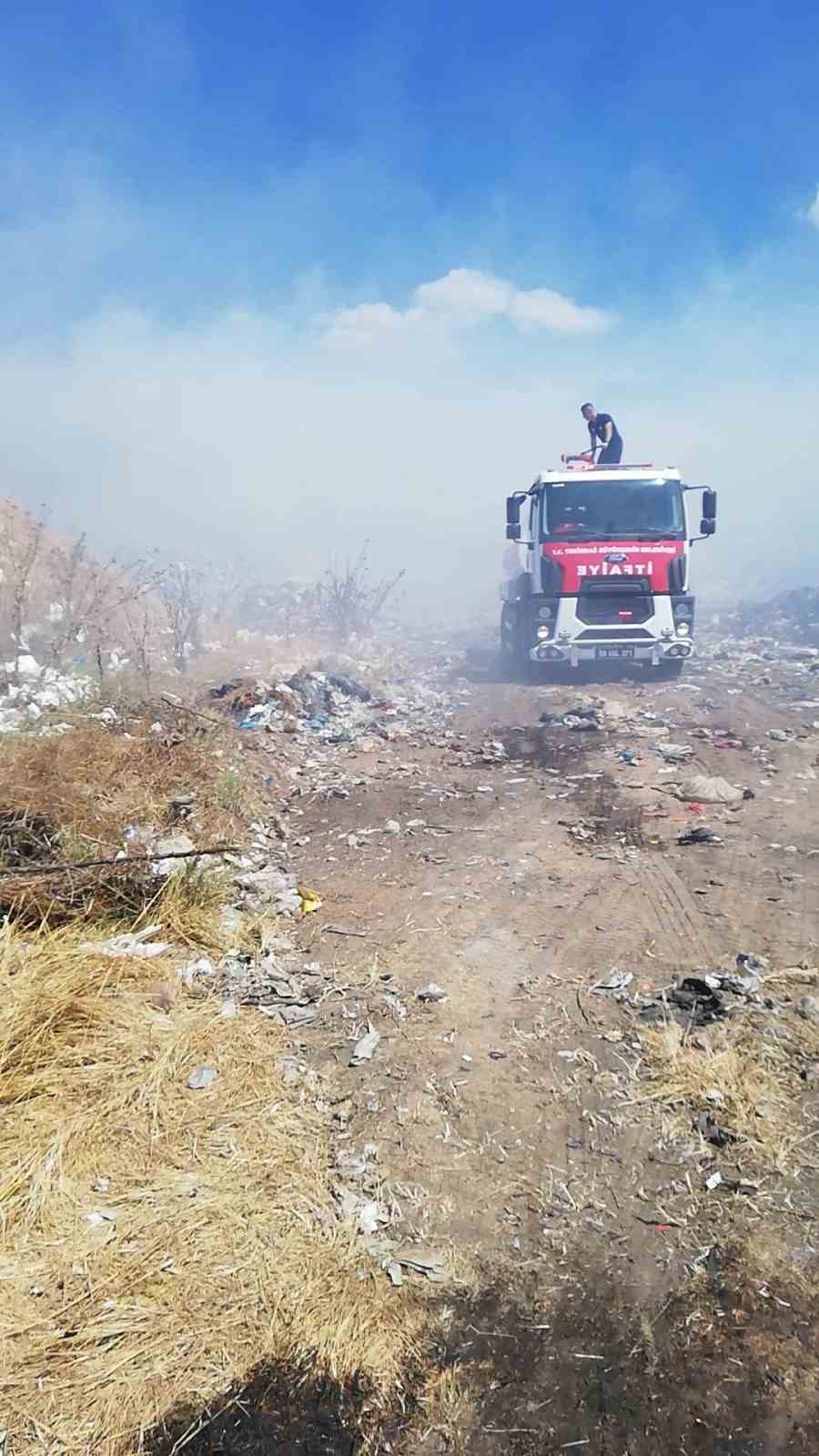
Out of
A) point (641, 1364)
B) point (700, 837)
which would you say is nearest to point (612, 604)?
point (700, 837)

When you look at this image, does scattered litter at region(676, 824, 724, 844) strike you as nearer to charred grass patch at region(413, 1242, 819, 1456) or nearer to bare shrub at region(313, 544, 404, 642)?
charred grass patch at region(413, 1242, 819, 1456)

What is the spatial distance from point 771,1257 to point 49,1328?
2.09m

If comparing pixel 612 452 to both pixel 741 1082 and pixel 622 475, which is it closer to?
pixel 622 475

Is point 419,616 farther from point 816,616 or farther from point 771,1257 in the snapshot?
point 771,1257

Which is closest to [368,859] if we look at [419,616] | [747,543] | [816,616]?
→ [816,616]

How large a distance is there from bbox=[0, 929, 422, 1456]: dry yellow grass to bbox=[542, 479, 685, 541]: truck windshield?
877cm

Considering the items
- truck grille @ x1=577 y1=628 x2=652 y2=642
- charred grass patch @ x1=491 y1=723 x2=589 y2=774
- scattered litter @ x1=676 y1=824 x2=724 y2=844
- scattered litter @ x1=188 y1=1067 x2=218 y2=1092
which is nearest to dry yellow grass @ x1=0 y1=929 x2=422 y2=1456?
scattered litter @ x1=188 y1=1067 x2=218 y2=1092

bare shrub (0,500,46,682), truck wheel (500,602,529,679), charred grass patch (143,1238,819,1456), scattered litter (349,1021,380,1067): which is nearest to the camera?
charred grass patch (143,1238,819,1456)

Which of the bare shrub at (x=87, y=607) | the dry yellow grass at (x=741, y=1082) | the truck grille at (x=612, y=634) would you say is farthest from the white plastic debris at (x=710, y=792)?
the bare shrub at (x=87, y=607)

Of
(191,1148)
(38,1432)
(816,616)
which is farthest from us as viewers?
(816,616)

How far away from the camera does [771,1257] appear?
222 centimetres

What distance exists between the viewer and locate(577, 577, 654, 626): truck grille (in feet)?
34.0

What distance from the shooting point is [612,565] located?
1023cm

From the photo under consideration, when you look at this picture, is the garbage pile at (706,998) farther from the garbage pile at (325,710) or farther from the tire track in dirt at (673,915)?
the garbage pile at (325,710)
